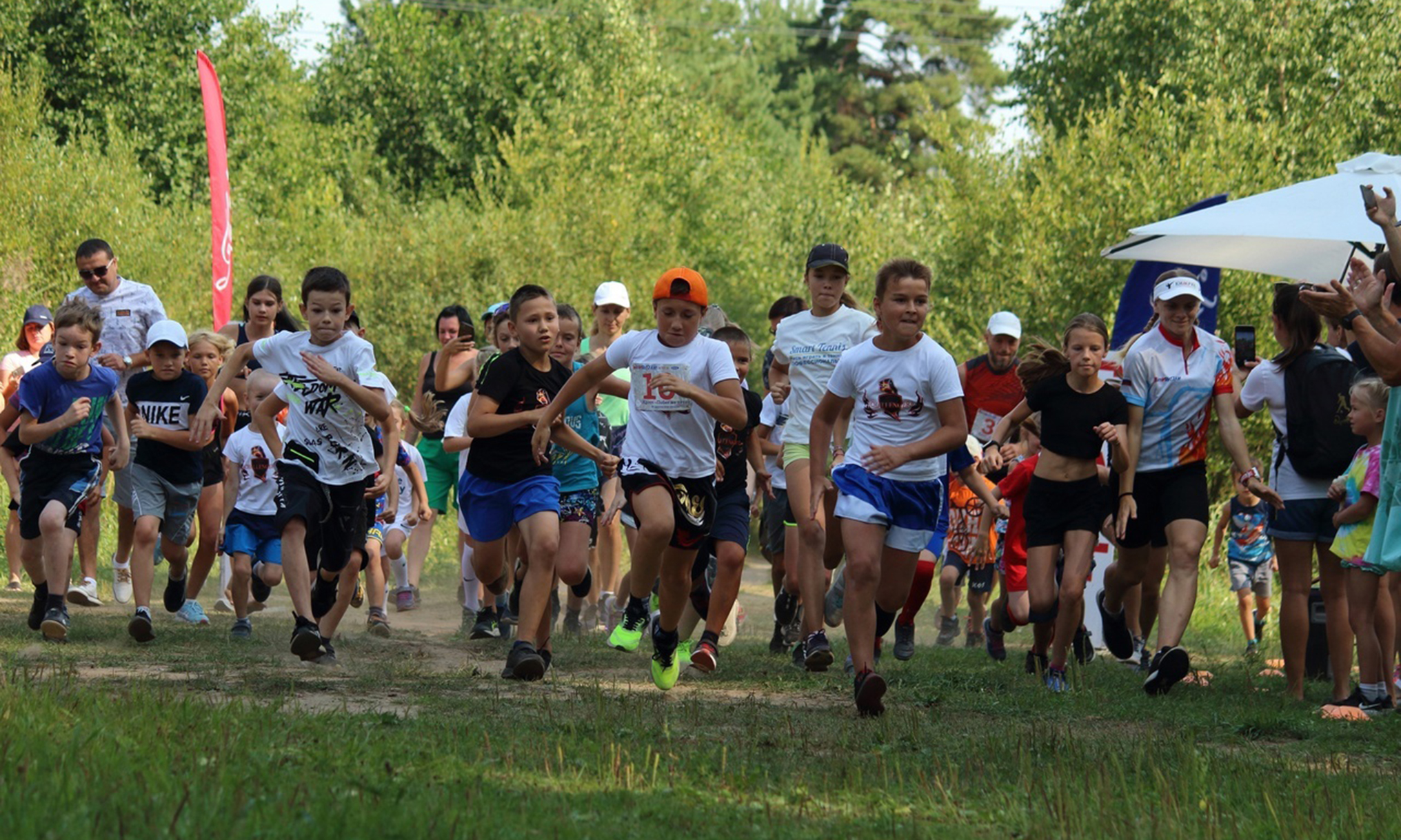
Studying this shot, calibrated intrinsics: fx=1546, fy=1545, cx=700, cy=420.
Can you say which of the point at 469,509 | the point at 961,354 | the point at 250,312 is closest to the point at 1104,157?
the point at 961,354

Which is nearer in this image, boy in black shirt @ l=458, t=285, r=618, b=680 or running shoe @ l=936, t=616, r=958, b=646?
boy in black shirt @ l=458, t=285, r=618, b=680

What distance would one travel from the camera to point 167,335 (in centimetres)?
1044

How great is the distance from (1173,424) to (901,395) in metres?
2.00

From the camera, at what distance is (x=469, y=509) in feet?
27.2

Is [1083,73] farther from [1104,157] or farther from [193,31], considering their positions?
[193,31]

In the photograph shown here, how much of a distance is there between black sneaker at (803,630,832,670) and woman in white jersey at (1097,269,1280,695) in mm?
1780

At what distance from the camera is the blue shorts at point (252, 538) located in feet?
35.7

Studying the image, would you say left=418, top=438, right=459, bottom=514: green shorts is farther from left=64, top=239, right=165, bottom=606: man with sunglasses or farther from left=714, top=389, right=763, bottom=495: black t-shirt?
left=714, top=389, right=763, bottom=495: black t-shirt

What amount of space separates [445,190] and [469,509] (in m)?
36.2

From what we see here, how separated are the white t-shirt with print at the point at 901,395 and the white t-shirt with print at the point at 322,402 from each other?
2717mm

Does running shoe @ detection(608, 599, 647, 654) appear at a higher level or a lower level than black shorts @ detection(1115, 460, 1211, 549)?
lower

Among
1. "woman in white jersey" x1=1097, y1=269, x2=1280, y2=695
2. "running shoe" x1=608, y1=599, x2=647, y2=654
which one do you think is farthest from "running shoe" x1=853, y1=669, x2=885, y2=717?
"woman in white jersey" x1=1097, y1=269, x2=1280, y2=695

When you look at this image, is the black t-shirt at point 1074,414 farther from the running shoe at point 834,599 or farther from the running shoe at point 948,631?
the running shoe at point 948,631

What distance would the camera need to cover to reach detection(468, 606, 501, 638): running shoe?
1079 cm
